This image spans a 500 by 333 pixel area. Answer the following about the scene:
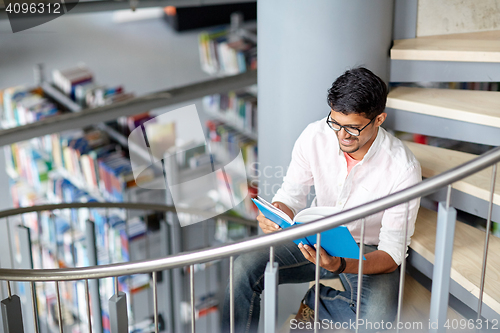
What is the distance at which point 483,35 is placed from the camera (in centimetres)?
227

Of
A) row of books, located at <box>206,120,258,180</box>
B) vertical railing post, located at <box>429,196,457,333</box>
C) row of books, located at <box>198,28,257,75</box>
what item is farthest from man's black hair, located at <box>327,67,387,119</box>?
row of books, located at <box>198,28,257,75</box>

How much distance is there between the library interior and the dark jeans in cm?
4

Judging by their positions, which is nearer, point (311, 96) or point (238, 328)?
point (238, 328)

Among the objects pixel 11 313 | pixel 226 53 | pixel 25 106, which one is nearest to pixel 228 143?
pixel 226 53

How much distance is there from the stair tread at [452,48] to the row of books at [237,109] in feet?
7.57

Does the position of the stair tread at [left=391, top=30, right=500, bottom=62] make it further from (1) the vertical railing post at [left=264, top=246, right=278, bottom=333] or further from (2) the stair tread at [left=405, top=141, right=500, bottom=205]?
(1) the vertical railing post at [left=264, top=246, right=278, bottom=333]

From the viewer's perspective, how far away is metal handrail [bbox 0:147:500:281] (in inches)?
53.6

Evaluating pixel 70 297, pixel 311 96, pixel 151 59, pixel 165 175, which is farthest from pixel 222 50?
pixel 311 96

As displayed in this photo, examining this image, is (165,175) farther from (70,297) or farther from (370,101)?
(370,101)

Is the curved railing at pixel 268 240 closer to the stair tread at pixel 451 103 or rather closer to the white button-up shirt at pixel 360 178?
the white button-up shirt at pixel 360 178

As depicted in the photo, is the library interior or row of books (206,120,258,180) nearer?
the library interior

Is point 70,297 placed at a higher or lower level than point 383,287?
lower

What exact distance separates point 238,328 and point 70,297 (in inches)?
94.0

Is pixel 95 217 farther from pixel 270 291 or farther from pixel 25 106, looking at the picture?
pixel 270 291
